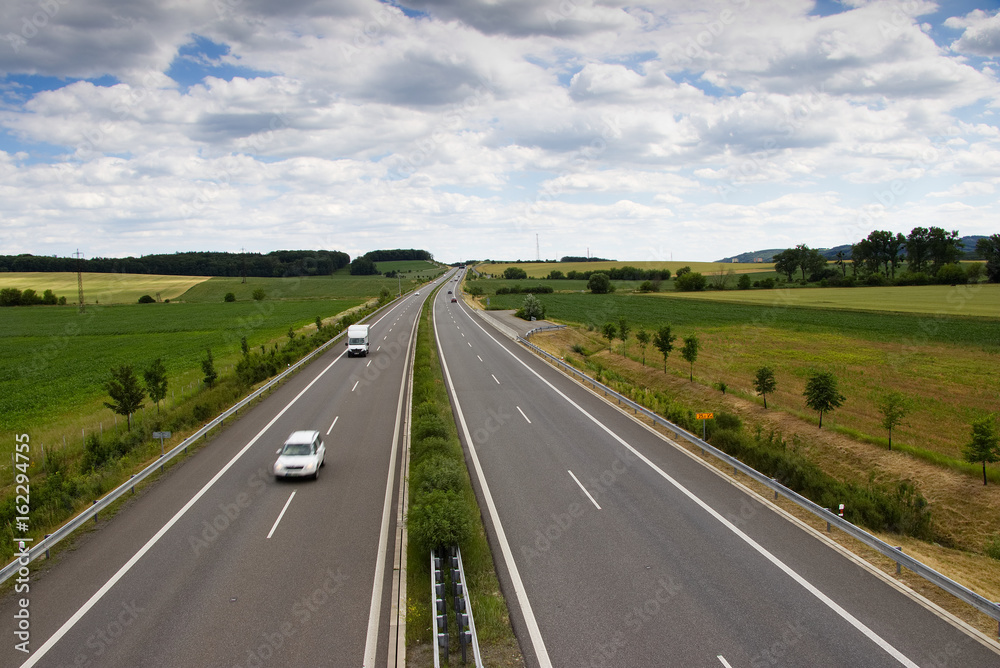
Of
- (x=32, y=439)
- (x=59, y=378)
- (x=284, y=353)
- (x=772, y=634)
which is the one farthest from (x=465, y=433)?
(x=59, y=378)

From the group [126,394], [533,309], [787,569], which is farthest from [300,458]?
[533,309]

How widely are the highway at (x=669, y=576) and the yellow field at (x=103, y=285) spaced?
12300 cm

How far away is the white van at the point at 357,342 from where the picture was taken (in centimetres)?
4072

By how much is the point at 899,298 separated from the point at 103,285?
159643 millimetres

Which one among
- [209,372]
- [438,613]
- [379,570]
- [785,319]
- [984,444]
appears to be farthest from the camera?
[785,319]

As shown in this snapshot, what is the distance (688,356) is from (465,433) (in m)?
17.6

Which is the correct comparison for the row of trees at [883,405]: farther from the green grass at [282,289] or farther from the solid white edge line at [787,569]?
the green grass at [282,289]

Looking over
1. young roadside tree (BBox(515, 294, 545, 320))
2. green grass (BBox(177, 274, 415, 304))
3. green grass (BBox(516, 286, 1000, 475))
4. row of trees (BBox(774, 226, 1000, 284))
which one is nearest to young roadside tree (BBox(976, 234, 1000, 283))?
row of trees (BBox(774, 226, 1000, 284))

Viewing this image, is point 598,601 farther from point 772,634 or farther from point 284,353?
point 284,353

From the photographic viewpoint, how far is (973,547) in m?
14.3

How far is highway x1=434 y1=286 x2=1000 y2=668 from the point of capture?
8641 mm

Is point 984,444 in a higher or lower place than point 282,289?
lower

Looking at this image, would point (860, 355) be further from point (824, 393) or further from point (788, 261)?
point (788, 261)

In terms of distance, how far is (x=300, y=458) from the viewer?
16328 mm
